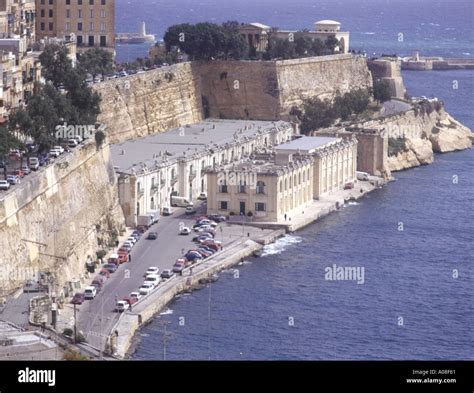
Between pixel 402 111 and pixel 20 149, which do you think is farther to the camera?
pixel 402 111

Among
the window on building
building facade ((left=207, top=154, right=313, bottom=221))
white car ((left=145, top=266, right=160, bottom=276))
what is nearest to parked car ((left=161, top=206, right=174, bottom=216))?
building facade ((left=207, top=154, right=313, bottom=221))

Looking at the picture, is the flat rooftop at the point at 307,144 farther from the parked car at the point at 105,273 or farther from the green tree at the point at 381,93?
the parked car at the point at 105,273

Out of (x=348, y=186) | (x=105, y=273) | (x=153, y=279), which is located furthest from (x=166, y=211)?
(x=348, y=186)

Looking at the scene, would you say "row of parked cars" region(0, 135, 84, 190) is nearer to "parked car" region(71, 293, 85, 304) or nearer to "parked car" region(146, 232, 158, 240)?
"parked car" region(71, 293, 85, 304)
